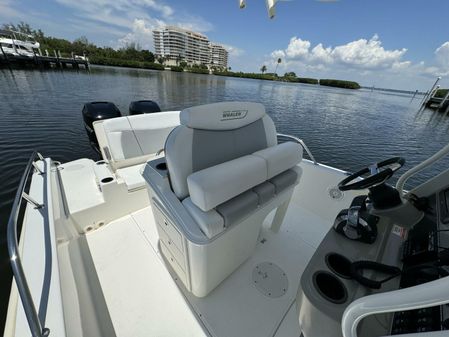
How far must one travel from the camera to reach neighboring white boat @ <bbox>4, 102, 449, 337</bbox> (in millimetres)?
817

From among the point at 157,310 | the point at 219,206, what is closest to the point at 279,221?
the point at 219,206

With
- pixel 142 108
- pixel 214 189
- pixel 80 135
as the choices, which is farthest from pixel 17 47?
pixel 214 189

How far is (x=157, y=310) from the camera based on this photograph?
131cm

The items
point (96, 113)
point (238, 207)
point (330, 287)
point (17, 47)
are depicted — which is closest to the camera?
point (330, 287)

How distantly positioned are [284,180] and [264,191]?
0.25 m

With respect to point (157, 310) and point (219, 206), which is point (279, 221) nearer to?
point (219, 206)

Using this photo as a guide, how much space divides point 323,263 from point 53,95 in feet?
42.3

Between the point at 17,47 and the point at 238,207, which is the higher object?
the point at 17,47

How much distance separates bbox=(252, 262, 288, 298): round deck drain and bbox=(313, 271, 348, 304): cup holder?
68cm

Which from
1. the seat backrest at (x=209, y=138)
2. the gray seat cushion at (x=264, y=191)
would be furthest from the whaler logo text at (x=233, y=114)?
the gray seat cushion at (x=264, y=191)

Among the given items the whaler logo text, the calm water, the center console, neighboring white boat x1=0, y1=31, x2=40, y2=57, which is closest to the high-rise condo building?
neighboring white boat x1=0, y1=31, x2=40, y2=57

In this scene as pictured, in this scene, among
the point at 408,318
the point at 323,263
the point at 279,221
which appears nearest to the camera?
the point at 408,318

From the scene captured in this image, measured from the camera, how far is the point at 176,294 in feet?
4.61

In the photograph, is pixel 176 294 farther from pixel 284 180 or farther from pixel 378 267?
pixel 378 267
